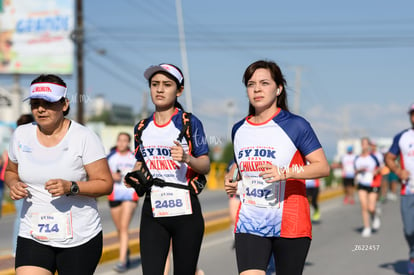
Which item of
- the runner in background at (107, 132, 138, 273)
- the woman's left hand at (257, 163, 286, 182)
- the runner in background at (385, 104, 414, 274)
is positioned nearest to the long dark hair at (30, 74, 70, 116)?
the woman's left hand at (257, 163, 286, 182)

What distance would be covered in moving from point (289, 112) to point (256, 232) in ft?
2.85

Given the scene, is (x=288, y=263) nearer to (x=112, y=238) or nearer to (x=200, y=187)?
(x=200, y=187)

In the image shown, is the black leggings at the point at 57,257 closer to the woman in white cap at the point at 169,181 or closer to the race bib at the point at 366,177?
the woman in white cap at the point at 169,181

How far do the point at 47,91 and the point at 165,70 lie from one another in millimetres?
1261

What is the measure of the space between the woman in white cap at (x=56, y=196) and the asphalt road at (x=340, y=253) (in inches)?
184

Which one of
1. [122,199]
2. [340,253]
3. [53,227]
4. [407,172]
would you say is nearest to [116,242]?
[122,199]

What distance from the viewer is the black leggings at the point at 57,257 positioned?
459 centimetres

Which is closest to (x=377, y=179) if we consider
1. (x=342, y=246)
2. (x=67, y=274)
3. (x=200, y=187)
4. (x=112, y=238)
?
(x=342, y=246)

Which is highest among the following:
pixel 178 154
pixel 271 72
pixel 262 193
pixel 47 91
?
pixel 271 72

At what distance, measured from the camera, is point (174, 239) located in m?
5.61

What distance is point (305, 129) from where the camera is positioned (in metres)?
4.95

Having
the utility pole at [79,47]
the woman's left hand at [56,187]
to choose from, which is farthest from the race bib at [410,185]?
the utility pole at [79,47]

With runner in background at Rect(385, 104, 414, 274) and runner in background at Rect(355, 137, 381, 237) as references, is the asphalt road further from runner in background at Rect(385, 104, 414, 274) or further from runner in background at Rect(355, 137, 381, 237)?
runner in background at Rect(385, 104, 414, 274)

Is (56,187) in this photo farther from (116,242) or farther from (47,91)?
(116,242)
